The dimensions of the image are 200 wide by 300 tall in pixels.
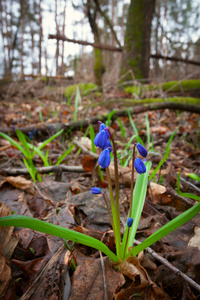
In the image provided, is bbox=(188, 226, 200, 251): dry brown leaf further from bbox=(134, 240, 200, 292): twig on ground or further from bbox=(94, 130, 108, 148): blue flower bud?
bbox=(94, 130, 108, 148): blue flower bud

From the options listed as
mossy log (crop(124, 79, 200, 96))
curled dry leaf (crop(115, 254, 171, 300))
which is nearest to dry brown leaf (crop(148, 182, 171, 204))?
curled dry leaf (crop(115, 254, 171, 300))

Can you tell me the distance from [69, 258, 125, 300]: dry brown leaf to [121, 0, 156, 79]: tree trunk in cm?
681

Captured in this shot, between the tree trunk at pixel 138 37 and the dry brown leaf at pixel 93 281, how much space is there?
22.3 ft

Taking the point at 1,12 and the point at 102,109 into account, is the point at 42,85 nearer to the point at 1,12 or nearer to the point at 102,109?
the point at 102,109

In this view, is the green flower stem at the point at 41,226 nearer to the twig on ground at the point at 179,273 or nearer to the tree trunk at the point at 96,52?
the twig on ground at the point at 179,273

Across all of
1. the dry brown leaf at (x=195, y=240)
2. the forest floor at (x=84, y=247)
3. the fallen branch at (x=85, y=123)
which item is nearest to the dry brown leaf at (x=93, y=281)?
the forest floor at (x=84, y=247)

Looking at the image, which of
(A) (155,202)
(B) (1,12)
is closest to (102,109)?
(A) (155,202)

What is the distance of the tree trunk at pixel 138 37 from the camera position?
20.9 feet

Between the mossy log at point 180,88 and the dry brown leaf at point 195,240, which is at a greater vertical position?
the mossy log at point 180,88

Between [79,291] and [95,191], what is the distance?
45cm

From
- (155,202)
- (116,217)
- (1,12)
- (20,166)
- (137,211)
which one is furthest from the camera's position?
(1,12)

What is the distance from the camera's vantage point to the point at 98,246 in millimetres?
804

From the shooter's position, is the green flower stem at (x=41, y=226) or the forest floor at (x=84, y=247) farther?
the forest floor at (x=84, y=247)

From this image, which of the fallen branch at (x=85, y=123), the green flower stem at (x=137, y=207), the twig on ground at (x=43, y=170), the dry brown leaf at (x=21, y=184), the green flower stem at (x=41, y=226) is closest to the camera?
the green flower stem at (x=41, y=226)
